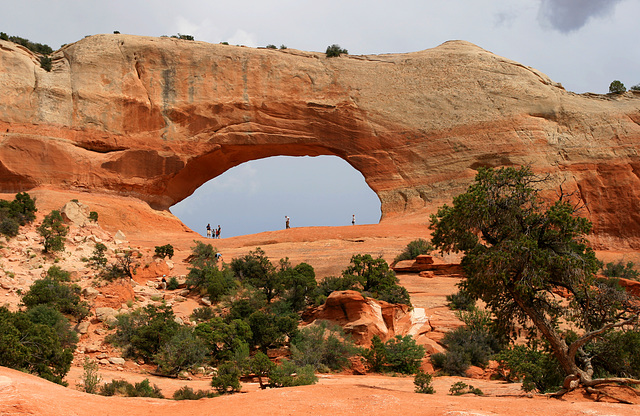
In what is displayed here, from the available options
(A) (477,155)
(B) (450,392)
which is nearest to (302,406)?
(B) (450,392)

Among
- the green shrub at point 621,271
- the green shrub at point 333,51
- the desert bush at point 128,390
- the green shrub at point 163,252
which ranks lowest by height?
the desert bush at point 128,390

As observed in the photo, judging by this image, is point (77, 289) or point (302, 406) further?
point (77, 289)

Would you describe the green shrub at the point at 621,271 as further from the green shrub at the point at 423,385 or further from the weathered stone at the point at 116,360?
the weathered stone at the point at 116,360

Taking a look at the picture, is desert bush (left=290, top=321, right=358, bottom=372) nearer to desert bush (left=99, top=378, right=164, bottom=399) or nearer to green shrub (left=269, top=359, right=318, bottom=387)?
green shrub (left=269, top=359, right=318, bottom=387)

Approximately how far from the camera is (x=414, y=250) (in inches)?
1040

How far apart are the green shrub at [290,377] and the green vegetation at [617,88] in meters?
32.2

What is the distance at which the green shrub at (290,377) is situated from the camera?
40.0 feet

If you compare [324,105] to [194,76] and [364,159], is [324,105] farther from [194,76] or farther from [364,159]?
[194,76]

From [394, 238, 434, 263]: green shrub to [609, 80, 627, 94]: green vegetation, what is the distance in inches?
763

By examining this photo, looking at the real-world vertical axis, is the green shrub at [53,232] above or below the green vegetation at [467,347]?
above

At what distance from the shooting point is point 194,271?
2205cm

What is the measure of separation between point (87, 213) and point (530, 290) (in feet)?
65.2

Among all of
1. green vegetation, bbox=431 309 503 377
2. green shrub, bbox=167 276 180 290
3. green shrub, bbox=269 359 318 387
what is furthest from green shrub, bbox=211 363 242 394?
green shrub, bbox=167 276 180 290

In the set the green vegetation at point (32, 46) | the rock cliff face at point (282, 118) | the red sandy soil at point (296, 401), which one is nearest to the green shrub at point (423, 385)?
the red sandy soil at point (296, 401)
